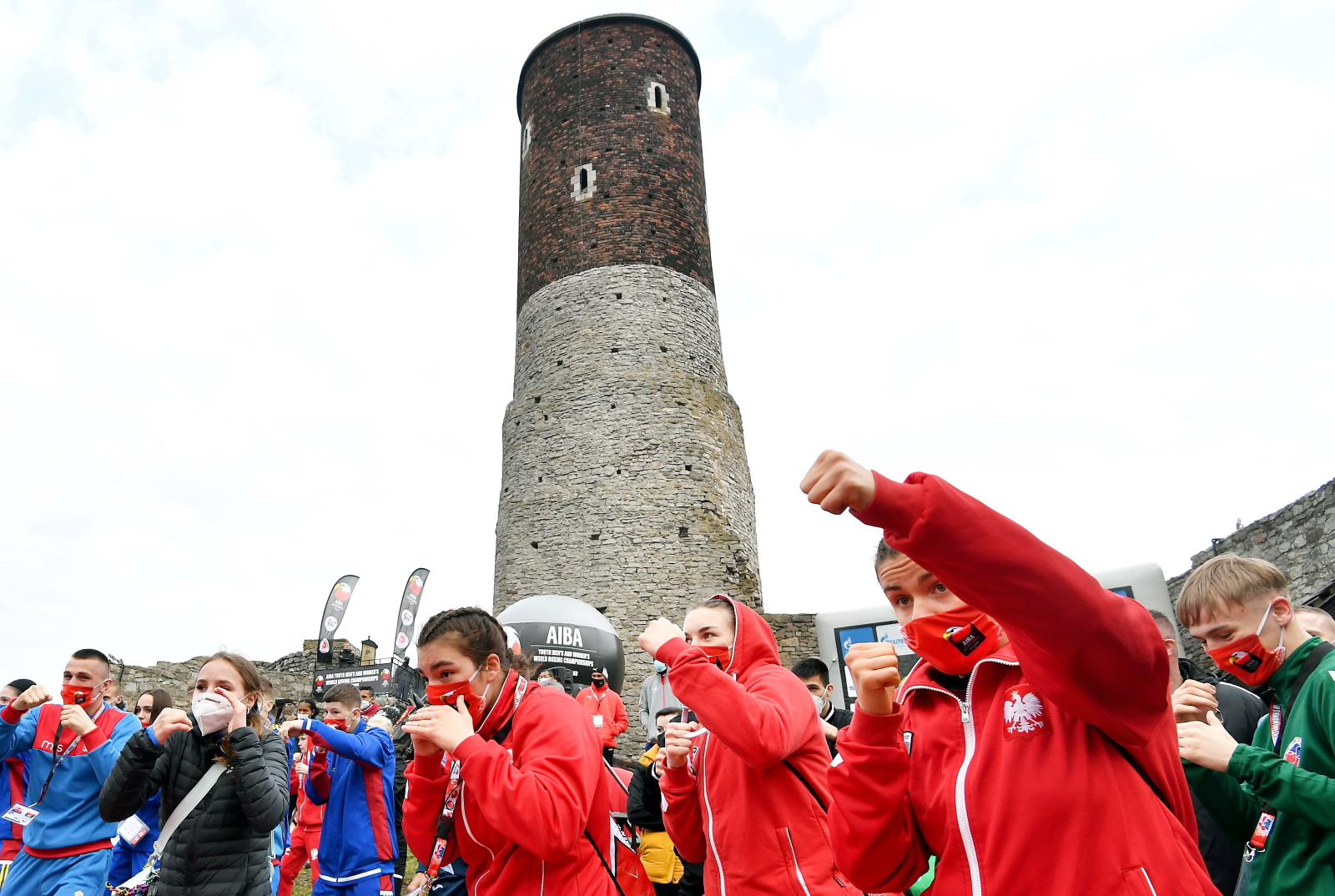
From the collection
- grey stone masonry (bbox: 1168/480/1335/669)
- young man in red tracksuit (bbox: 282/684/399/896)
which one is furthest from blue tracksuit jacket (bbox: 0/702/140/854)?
grey stone masonry (bbox: 1168/480/1335/669)

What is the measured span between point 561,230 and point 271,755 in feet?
54.6

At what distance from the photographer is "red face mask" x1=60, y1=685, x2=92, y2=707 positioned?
14.9ft

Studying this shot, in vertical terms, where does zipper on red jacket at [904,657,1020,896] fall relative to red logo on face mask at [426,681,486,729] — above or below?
below

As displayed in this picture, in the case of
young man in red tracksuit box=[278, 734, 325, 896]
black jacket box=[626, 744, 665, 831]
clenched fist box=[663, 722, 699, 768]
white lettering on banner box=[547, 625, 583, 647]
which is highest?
white lettering on banner box=[547, 625, 583, 647]

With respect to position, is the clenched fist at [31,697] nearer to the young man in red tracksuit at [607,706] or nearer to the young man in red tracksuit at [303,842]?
the young man in red tracksuit at [303,842]

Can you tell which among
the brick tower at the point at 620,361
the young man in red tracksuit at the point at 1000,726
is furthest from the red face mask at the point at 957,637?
the brick tower at the point at 620,361

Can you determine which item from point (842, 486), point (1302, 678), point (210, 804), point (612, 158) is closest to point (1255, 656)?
point (1302, 678)

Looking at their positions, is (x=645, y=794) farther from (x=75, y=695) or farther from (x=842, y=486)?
(x=75, y=695)

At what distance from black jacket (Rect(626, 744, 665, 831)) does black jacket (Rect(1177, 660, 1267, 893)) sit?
2164 millimetres

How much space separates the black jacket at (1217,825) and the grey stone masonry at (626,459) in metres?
13.0

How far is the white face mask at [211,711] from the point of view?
353cm

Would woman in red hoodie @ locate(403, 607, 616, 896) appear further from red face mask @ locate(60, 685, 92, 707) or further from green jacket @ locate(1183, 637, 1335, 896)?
red face mask @ locate(60, 685, 92, 707)

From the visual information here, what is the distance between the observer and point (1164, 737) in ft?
5.25

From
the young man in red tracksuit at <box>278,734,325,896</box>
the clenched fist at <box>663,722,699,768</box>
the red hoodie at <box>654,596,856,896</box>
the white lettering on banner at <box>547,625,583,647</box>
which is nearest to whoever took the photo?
the red hoodie at <box>654,596,856,896</box>
